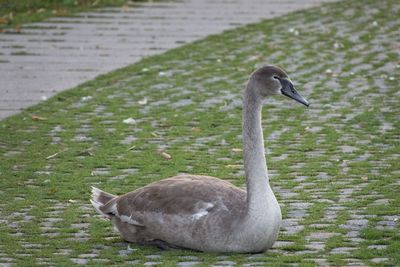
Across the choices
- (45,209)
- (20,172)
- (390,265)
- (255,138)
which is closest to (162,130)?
(20,172)

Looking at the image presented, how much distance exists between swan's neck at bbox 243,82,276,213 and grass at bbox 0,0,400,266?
36 centimetres

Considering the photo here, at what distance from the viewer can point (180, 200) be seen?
6871mm

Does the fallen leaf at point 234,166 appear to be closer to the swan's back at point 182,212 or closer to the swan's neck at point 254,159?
the swan's back at point 182,212

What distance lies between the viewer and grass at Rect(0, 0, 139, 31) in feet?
55.8

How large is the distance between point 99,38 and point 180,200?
29.5ft

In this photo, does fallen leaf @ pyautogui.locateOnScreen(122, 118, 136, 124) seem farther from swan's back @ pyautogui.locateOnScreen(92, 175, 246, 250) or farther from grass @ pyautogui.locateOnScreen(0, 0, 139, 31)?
grass @ pyautogui.locateOnScreen(0, 0, 139, 31)

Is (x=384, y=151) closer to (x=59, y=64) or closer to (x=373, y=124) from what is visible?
(x=373, y=124)

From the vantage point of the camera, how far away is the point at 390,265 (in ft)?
21.1

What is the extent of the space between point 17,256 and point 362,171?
11.4 ft

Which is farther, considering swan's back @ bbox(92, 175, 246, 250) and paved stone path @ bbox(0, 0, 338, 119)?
paved stone path @ bbox(0, 0, 338, 119)

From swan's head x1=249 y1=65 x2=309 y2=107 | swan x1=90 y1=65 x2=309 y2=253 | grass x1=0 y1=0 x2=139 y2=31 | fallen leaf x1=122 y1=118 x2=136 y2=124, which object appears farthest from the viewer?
grass x1=0 y1=0 x2=139 y2=31

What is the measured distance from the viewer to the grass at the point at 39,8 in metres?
17.0

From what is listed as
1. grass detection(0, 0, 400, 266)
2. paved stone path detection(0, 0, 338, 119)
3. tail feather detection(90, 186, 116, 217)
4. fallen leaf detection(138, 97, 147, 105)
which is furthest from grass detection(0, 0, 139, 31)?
tail feather detection(90, 186, 116, 217)

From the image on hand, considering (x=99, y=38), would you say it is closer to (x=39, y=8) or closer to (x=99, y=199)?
(x=39, y=8)
